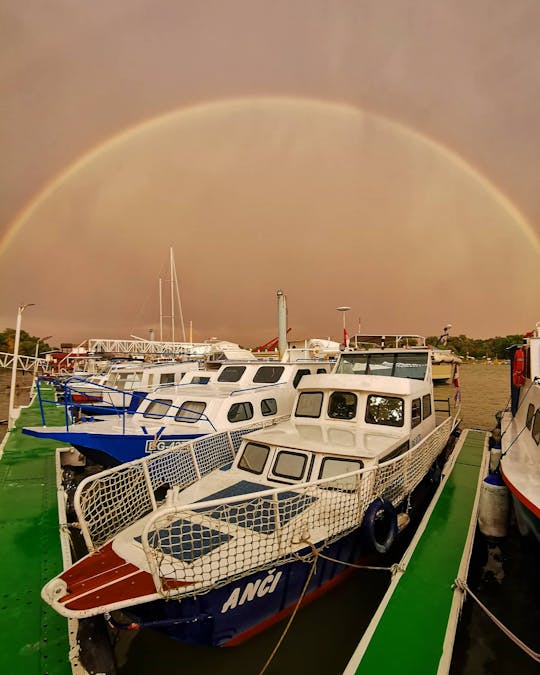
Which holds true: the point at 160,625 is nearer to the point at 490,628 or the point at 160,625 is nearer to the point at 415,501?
the point at 490,628

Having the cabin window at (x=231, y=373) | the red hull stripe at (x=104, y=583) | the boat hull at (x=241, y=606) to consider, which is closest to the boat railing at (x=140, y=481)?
the red hull stripe at (x=104, y=583)

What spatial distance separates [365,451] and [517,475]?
2797 millimetres

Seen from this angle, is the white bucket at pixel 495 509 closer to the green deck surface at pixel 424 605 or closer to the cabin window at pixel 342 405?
the green deck surface at pixel 424 605

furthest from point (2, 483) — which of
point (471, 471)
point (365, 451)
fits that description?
point (471, 471)

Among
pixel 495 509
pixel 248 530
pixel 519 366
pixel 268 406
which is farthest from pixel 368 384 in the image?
pixel 519 366

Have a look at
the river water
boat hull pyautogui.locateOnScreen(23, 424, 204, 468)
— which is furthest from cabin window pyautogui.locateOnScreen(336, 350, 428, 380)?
the river water

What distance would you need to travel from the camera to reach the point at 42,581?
6.04 m

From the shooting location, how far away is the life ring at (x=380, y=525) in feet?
22.5

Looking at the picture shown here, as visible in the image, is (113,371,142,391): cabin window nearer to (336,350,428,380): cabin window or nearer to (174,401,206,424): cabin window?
(174,401,206,424): cabin window

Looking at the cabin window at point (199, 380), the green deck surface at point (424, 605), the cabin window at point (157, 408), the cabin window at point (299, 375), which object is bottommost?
the green deck surface at point (424, 605)

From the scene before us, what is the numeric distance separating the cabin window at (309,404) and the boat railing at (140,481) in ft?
6.13

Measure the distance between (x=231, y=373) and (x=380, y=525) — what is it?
31.4 ft

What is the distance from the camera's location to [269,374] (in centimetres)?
1556

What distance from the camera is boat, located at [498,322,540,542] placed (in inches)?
265
